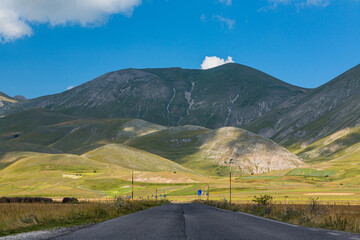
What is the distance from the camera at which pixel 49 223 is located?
2009 centimetres

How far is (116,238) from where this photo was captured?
40.9ft

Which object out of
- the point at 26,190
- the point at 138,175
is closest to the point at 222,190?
the point at 138,175

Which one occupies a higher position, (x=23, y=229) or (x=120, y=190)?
(x=23, y=229)

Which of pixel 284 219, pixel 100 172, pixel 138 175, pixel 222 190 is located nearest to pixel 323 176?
pixel 222 190

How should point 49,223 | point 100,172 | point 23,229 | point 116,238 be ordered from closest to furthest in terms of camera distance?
point 116,238 → point 23,229 → point 49,223 → point 100,172

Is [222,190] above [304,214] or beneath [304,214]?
beneath

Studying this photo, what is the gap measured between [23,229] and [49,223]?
10.8 feet

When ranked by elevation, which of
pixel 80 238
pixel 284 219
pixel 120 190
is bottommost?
pixel 120 190

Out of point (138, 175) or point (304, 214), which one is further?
point (138, 175)

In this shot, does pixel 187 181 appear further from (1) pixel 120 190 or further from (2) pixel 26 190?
(2) pixel 26 190

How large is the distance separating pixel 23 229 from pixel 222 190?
12156cm

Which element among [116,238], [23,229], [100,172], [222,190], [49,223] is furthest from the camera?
[100,172]

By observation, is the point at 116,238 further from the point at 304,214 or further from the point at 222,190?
the point at 222,190

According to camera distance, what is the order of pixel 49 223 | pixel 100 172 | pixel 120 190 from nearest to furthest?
pixel 49 223, pixel 120 190, pixel 100 172
